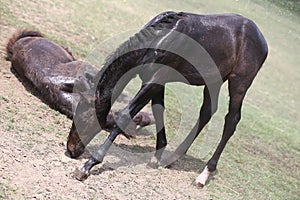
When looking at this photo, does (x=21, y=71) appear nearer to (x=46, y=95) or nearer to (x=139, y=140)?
(x=46, y=95)

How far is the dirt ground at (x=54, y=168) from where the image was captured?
4.48m

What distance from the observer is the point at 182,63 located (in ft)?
17.8

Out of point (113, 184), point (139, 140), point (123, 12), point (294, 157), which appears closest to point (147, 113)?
point (139, 140)

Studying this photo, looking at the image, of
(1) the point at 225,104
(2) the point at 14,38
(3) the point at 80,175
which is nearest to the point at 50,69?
(2) the point at 14,38

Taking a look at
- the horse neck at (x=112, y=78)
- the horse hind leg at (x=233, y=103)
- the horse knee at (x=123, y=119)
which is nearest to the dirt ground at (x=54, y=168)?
the horse hind leg at (x=233, y=103)

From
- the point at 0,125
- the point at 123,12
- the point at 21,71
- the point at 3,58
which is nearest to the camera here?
the point at 0,125

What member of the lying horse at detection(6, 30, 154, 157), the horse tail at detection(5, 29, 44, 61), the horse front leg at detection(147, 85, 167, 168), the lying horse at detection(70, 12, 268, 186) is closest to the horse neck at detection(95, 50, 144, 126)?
the lying horse at detection(70, 12, 268, 186)

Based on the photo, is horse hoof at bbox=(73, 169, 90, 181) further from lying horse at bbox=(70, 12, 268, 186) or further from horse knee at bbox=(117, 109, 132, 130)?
horse knee at bbox=(117, 109, 132, 130)

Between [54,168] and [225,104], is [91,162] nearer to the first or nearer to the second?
[54,168]

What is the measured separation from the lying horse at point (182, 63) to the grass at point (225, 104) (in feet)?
2.77

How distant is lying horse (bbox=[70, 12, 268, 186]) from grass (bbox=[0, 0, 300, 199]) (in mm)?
844

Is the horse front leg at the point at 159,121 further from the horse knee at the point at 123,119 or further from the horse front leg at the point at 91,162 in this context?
the horse front leg at the point at 91,162

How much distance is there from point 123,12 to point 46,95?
7964mm

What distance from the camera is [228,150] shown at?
7457 millimetres
